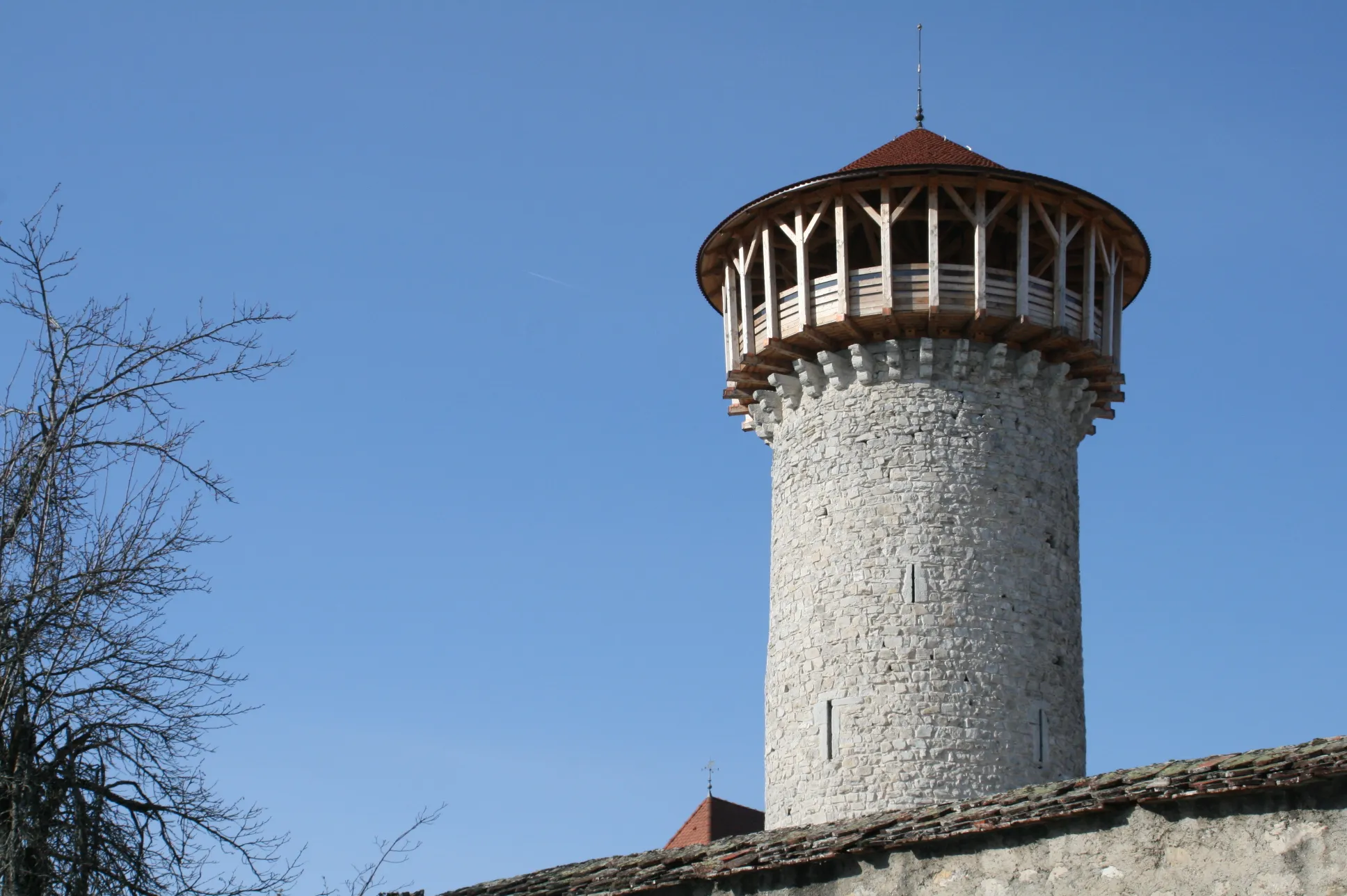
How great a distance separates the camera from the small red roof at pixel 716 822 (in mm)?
30172

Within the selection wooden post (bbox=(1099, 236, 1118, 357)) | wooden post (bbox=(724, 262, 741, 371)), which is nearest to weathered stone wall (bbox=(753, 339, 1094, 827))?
wooden post (bbox=(1099, 236, 1118, 357))

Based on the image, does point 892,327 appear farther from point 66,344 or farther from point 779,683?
point 66,344

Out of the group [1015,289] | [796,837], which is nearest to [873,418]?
[1015,289]

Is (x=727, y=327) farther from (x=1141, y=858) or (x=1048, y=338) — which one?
(x=1141, y=858)

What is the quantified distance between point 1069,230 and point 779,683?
6.59 meters

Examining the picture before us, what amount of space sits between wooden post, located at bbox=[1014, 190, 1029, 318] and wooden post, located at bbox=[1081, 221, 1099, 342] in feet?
3.42

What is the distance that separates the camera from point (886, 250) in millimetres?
19688

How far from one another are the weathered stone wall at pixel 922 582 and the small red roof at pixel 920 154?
2310mm

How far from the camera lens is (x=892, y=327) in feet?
64.5

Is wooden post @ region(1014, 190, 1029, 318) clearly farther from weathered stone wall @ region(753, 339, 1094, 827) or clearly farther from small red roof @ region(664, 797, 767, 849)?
small red roof @ region(664, 797, 767, 849)

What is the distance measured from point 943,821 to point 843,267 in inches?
410

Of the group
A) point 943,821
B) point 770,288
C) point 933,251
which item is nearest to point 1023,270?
point 933,251

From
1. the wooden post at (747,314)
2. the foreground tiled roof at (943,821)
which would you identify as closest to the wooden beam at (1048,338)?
the wooden post at (747,314)

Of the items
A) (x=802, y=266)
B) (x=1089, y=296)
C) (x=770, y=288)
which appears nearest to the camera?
(x=802, y=266)
